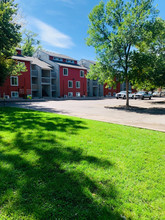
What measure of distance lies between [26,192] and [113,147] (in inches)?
97.0

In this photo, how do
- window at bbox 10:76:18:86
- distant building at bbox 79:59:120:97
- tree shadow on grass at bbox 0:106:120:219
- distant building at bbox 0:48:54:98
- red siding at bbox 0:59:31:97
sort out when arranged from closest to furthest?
tree shadow on grass at bbox 0:106:120:219 < red siding at bbox 0:59:31:97 < distant building at bbox 0:48:54:98 < window at bbox 10:76:18:86 < distant building at bbox 79:59:120:97

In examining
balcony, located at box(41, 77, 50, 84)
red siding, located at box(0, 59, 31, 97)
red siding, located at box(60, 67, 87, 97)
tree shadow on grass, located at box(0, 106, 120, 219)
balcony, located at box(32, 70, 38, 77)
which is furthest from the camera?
red siding, located at box(60, 67, 87, 97)

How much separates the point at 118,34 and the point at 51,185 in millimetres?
14323

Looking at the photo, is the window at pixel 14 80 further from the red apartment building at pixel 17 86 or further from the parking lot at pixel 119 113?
the parking lot at pixel 119 113

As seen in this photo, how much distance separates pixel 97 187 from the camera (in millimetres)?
2447

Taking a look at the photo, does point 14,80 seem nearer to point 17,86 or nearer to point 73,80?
point 17,86

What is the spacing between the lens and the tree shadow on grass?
1960mm

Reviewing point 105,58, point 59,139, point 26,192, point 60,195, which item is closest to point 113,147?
point 59,139

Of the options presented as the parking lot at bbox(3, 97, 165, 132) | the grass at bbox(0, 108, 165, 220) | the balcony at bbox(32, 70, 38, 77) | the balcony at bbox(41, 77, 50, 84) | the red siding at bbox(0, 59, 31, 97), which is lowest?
the grass at bbox(0, 108, 165, 220)

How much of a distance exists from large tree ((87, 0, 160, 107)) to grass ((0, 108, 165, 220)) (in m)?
11.9

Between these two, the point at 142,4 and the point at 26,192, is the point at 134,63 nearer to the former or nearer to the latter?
the point at 142,4

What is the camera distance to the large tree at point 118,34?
13.5 meters

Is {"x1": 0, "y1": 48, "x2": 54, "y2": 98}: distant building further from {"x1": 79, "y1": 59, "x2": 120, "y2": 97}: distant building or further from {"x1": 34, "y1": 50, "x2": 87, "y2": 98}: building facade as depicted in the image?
{"x1": 79, "y1": 59, "x2": 120, "y2": 97}: distant building

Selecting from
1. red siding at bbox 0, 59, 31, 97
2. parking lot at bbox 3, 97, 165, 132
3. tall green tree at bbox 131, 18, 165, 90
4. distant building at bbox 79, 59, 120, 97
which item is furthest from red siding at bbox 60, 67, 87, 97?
tall green tree at bbox 131, 18, 165, 90
